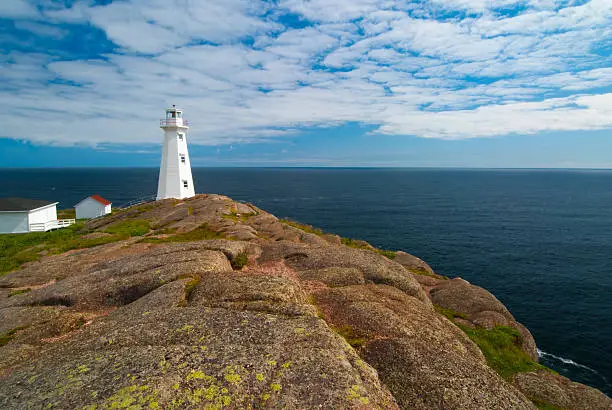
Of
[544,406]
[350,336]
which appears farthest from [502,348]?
[350,336]

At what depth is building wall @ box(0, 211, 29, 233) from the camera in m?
54.3

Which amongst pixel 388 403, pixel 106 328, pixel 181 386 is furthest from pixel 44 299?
pixel 388 403

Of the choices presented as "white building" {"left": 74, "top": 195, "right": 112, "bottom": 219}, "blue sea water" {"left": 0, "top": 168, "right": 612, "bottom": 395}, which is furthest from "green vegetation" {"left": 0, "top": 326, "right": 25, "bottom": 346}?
"white building" {"left": 74, "top": 195, "right": 112, "bottom": 219}

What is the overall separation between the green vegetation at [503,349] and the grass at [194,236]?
24.3 m

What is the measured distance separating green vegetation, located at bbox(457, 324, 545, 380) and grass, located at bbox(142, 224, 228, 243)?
959 inches

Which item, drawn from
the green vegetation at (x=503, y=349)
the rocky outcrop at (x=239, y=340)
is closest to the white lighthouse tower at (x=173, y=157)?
the rocky outcrop at (x=239, y=340)

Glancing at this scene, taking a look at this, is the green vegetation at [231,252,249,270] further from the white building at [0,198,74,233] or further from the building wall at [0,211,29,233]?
the building wall at [0,211,29,233]

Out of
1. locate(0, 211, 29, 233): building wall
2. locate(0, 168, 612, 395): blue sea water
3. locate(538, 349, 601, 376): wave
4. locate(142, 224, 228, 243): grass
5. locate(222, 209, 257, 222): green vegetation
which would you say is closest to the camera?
locate(538, 349, 601, 376): wave

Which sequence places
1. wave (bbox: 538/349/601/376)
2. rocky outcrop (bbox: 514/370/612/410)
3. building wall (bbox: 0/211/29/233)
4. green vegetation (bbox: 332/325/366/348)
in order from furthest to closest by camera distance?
building wall (bbox: 0/211/29/233) < wave (bbox: 538/349/601/376) < rocky outcrop (bbox: 514/370/612/410) < green vegetation (bbox: 332/325/366/348)

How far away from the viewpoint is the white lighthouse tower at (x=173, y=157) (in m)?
61.5

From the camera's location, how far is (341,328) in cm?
1622

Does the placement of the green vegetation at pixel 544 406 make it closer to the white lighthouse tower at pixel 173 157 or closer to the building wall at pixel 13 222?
the white lighthouse tower at pixel 173 157

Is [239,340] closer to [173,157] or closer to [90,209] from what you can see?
[173,157]

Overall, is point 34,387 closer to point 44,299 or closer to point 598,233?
point 44,299
